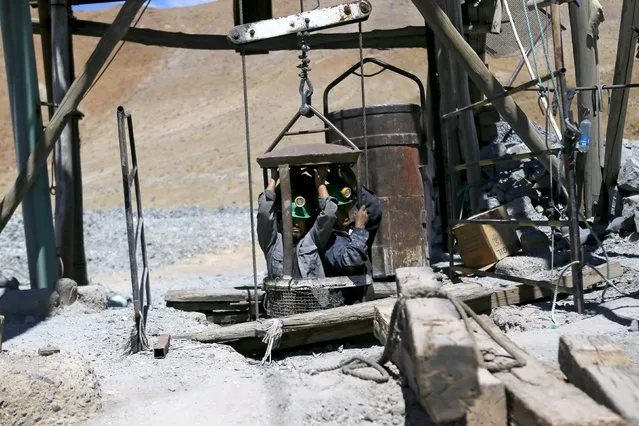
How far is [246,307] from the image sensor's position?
6344mm

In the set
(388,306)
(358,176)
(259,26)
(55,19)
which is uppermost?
(55,19)

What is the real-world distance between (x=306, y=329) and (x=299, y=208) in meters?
0.96

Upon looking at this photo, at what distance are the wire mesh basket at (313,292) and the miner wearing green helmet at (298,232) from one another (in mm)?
104

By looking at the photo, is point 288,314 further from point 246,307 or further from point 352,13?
point 352,13

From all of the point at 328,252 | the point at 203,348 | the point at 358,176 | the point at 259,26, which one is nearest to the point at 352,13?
the point at 259,26

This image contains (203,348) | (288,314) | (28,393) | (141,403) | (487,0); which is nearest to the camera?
(28,393)

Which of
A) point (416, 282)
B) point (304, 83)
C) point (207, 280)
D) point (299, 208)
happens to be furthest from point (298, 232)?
point (207, 280)

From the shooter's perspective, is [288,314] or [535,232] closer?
[288,314]

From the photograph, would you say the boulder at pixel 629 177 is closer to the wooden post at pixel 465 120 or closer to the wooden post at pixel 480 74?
the wooden post at pixel 465 120

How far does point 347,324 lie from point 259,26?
7.01 feet

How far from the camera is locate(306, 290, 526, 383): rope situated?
9.45 ft

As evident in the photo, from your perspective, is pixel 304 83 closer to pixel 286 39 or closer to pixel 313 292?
pixel 313 292

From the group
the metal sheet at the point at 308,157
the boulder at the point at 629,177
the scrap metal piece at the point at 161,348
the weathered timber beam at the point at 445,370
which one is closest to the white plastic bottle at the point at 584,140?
the metal sheet at the point at 308,157

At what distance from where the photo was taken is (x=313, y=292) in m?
5.27
